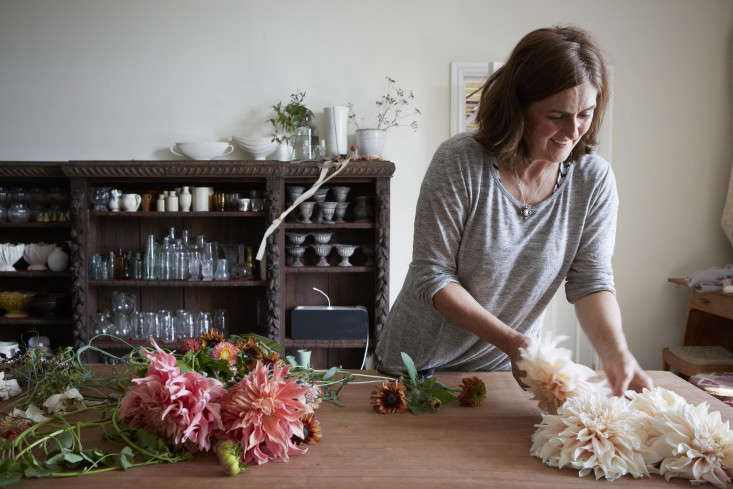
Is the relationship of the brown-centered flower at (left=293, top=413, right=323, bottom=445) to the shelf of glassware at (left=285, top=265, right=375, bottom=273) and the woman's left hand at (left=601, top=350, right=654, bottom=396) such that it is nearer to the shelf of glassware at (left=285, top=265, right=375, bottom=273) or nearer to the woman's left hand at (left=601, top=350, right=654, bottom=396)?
the woman's left hand at (left=601, top=350, right=654, bottom=396)

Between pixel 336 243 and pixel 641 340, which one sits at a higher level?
pixel 336 243

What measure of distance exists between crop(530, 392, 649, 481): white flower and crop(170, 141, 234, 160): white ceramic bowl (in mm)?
2927

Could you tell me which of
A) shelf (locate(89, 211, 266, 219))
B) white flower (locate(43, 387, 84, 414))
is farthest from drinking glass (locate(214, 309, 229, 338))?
white flower (locate(43, 387, 84, 414))

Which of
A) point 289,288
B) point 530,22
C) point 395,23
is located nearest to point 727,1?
point 530,22

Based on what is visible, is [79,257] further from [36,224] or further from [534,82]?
[534,82]

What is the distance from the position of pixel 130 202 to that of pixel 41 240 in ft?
2.73

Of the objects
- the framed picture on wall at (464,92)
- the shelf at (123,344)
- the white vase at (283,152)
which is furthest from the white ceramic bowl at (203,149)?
the framed picture on wall at (464,92)

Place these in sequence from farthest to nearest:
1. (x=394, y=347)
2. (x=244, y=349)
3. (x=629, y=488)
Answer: (x=394, y=347), (x=244, y=349), (x=629, y=488)

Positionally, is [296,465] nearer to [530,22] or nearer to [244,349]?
[244,349]

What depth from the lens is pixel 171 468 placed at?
38.0 inches

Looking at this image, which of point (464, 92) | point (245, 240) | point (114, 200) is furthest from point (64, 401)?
point (464, 92)

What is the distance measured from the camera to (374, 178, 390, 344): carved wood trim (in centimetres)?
348

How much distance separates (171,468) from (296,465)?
20 centimetres

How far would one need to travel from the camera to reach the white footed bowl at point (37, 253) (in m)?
3.67
